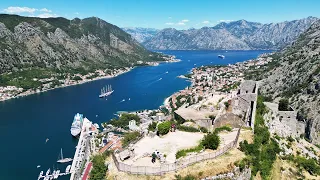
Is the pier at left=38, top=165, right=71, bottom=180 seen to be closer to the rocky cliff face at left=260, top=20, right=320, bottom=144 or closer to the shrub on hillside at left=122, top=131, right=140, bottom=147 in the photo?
the shrub on hillside at left=122, top=131, right=140, bottom=147

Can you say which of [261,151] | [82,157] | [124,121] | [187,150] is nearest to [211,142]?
[187,150]

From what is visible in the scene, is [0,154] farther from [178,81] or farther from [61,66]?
[61,66]

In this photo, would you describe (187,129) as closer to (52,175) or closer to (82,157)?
(52,175)

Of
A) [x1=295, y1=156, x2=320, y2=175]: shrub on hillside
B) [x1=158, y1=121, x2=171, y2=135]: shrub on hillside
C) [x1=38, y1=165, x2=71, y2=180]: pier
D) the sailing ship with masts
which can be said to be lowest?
[x1=38, y1=165, x2=71, y2=180]: pier

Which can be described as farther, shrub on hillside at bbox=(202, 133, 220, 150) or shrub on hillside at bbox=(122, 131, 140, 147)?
shrub on hillside at bbox=(122, 131, 140, 147)

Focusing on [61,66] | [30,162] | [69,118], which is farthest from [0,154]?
[61,66]

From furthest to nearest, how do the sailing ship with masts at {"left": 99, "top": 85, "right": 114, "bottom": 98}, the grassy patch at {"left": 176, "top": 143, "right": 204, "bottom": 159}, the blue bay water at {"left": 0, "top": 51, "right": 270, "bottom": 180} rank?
the sailing ship with masts at {"left": 99, "top": 85, "right": 114, "bottom": 98} → the blue bay water at {"left": 0, "top": 51, "right": 270, "bottom": 180} → the grassy patch at {"left": 176, "top": 143, "right": 204, "bottom": 159}

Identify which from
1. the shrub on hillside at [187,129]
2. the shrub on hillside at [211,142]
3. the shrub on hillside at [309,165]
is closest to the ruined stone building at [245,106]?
the shrub on hillside at [187,129]

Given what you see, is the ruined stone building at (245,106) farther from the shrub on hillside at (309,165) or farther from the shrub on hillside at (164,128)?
the shrub on hillside at (164,128)

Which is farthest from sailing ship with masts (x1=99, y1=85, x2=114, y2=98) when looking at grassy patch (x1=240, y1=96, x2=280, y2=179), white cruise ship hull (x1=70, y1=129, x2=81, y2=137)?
grassy patch (x1=240, y1=96, x2=280, y2=179)
